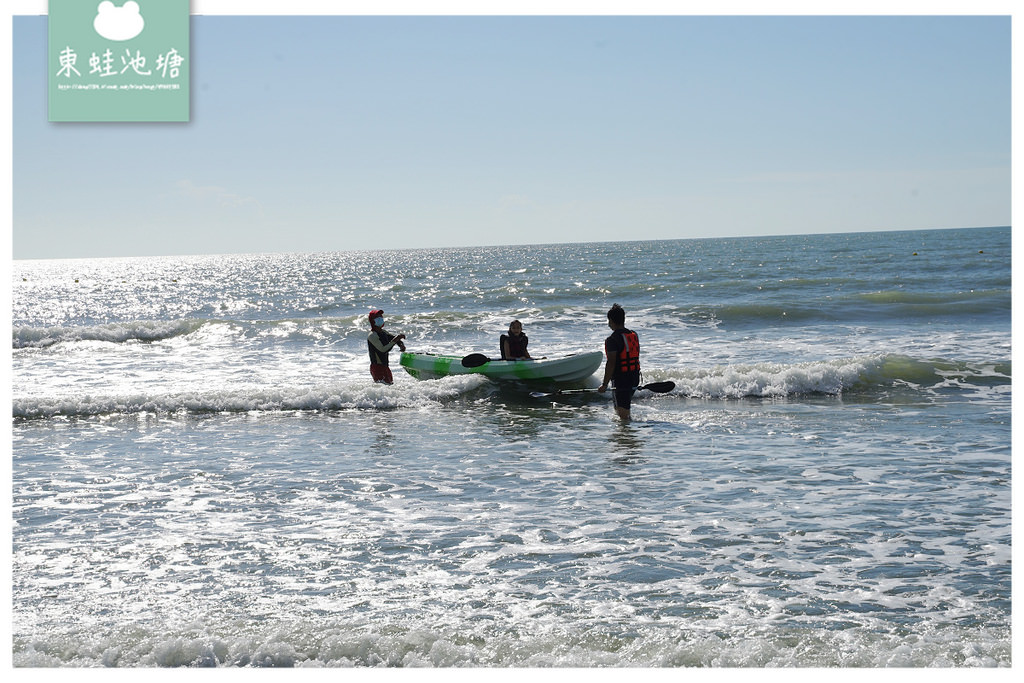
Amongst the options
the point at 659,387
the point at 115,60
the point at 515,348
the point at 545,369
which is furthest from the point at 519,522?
the point at 515,348

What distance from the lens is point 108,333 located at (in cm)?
2720

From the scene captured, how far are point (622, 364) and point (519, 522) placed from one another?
4784mm

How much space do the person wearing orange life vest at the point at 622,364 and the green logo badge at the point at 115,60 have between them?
6.47 m

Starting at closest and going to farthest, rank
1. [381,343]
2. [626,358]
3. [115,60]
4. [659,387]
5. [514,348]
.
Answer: [115,60], [626,358], [659,387], [514,348], [381,343]

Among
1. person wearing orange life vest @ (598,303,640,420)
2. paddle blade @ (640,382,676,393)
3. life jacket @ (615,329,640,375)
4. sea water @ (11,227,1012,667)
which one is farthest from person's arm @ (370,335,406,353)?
life jacket @ (615,329,640,375)

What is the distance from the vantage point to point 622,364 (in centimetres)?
1145

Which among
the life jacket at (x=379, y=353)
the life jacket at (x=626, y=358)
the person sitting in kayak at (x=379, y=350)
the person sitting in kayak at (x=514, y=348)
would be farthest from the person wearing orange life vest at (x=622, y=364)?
the life jacket at (x=379, y=353)

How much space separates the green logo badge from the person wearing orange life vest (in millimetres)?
6467

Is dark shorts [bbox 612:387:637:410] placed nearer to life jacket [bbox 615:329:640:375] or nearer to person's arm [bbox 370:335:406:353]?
life jacket [bbox 615:329:640:375]

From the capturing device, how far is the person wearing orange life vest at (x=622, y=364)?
1137cm

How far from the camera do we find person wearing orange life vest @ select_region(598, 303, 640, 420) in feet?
37.3

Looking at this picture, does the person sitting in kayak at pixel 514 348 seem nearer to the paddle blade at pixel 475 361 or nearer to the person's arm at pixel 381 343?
the paddle blade at pixel 475 361

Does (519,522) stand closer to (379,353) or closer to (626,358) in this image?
(626,358)
